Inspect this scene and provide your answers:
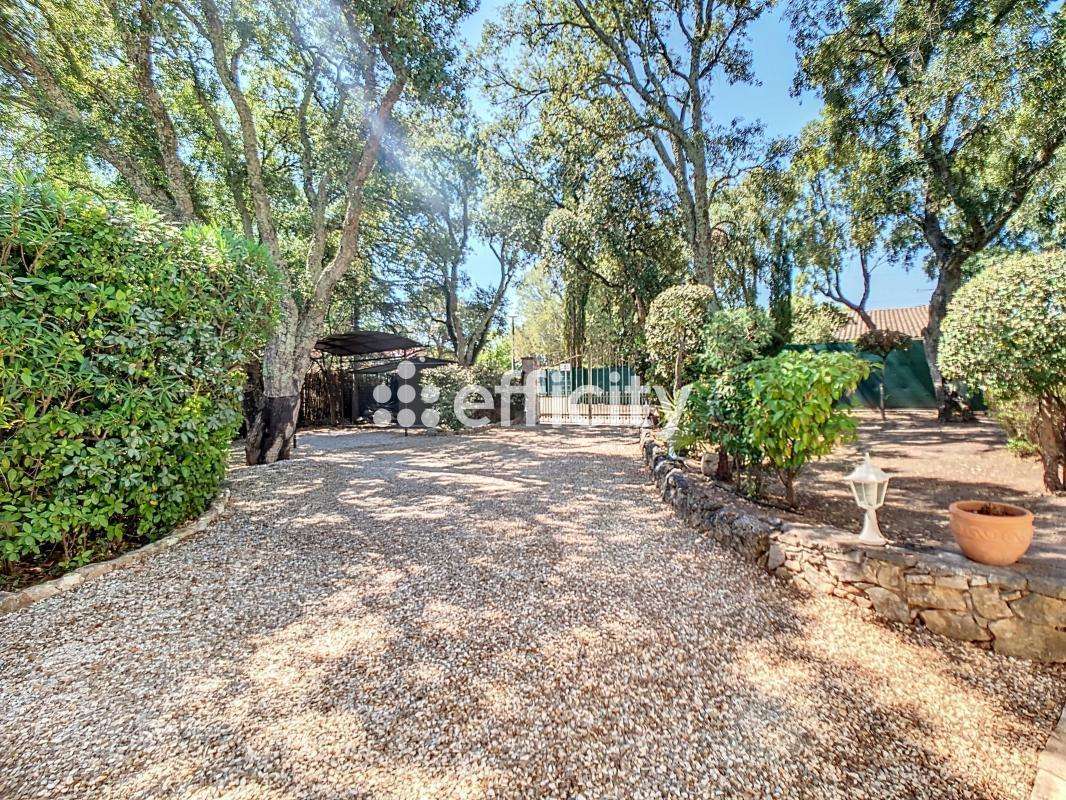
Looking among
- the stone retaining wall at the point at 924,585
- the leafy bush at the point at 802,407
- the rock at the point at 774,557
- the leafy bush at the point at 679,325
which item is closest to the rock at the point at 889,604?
the stone retaining wall at the point at 924,585

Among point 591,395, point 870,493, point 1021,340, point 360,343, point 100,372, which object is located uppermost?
point 360,343

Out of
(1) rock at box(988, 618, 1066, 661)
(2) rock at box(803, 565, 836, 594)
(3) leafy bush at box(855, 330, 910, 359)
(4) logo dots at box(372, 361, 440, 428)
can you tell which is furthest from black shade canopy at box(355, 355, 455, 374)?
(3) leafy bush at box(855, 330, 910, 359)

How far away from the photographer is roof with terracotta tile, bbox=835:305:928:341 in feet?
65.5

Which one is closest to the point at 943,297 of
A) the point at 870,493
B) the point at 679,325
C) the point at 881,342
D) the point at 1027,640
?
the point at 881,342

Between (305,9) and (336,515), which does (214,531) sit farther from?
(305,9)

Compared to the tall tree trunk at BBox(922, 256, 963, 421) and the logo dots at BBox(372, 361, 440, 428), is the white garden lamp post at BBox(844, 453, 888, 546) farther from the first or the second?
the tall tree trunk at BBox(922, 256, 963, 421)

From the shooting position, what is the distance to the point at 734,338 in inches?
171

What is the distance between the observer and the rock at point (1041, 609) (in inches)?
75.0

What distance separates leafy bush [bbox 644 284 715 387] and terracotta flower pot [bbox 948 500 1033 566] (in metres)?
3.85

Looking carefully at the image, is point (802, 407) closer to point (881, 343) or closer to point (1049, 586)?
point (1049, 586)

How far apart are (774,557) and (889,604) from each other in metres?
0.59

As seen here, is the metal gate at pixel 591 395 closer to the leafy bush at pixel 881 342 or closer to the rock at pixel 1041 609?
the leafy bush at pixel 881 342

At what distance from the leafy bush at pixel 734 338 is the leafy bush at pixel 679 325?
1.09 metres

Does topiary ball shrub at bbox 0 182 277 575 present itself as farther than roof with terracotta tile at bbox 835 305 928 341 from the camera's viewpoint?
No
